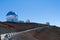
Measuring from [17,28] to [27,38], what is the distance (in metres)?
6.16

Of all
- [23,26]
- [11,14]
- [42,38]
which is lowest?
[42,38]

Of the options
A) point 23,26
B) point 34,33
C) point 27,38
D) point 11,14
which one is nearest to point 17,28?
point 23,26

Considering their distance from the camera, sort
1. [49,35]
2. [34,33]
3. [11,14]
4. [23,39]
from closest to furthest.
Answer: [23,39], [34,33], [49,35], [11,14]

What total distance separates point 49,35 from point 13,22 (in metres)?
5.30

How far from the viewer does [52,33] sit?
17.6 metres

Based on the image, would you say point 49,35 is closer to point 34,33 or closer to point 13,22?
point 34,33

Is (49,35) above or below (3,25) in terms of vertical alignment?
below

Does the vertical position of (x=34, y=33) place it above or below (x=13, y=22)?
below

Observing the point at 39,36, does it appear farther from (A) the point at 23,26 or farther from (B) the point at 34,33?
(A) the point at 23,26

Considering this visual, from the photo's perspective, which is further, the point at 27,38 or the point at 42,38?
the point at 42,38

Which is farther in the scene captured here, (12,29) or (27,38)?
(12,29)

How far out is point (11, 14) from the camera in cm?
1858

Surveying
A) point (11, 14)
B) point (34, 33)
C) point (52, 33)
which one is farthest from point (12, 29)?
point (52, 33)

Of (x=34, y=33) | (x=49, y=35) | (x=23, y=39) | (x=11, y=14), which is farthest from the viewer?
(x=11, y=14)
